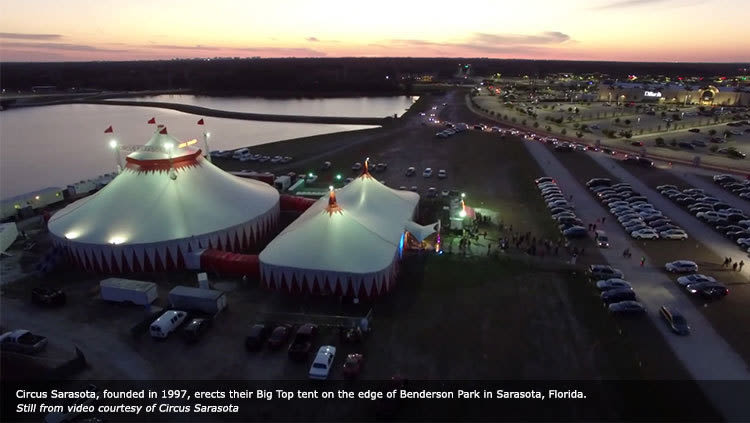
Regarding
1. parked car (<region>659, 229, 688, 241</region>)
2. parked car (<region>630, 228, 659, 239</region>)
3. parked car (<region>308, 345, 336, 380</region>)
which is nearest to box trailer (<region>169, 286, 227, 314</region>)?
parked car (<region>308, 345, 336, 380</region>)

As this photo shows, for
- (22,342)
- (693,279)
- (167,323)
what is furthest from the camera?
(693,279)

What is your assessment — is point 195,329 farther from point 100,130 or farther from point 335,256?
point 100,130

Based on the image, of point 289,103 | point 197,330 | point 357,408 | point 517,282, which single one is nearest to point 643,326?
point 517,282

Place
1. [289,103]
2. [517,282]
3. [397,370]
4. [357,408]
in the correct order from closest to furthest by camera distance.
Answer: [357,408] < [397,370] < [517,282] < [289,103]

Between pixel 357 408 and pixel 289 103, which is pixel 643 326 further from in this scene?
pixel 289 103

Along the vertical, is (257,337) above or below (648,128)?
below

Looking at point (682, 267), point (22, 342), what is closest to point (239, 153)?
point (22, 342)
